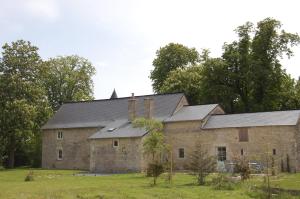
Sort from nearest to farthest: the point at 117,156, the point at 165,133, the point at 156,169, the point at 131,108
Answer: the point at 156,169
the point at 117,156
the point at 165,133
the point at 131,108

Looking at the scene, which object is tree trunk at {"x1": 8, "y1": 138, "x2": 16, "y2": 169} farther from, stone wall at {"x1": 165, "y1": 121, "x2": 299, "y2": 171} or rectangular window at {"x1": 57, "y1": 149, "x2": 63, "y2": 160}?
stone wall at {"x1": 165, "y1": 121, "x2": 299, "y2": 171}

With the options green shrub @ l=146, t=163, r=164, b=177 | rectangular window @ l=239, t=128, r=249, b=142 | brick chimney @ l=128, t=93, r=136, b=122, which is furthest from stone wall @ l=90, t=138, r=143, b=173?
green shrub @ l=146, t=163, r=164, b=177

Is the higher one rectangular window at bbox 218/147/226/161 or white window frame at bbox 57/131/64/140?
white window frame at bbox 57/131/64/140

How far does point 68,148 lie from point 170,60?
1021 inches

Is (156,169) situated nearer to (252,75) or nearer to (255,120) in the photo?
(255,120)

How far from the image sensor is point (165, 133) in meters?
47.3

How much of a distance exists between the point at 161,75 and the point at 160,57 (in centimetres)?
311

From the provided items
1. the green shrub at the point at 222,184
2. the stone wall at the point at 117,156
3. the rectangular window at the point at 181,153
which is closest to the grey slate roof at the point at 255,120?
the rectangular window at the point at 181,153

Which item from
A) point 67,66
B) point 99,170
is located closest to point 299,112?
point 99,170

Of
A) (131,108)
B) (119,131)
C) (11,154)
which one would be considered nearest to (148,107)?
(131,108)

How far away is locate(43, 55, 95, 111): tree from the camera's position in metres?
74.3

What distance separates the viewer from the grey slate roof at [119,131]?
4456 cm

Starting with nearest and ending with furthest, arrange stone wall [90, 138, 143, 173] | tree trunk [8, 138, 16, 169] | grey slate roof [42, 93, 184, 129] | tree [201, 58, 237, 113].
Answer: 1. stone wall [90, 138, 143, 173]
2. grey slate roof [42, 93, 184, 129]
3. tree [201, 58, 237, 113]
4. tree trunk [8, 138, 16, 169]

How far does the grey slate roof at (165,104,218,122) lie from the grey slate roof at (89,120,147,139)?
13.9ft
